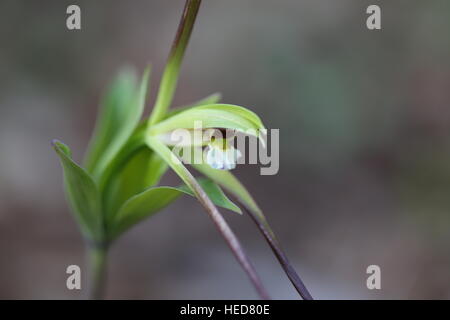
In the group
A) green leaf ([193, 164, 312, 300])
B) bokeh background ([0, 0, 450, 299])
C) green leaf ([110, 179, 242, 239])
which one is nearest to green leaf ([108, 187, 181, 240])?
green leaf ([110, 179, 242, 239])

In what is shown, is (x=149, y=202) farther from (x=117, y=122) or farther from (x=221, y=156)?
(x=117, y=122)

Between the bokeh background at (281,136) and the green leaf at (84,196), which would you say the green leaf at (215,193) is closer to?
the green leaf at (84,196)

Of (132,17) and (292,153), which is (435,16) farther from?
(132,17)

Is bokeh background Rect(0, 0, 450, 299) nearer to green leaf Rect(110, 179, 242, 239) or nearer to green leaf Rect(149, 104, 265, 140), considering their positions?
green leaf Rect(110, 179, 242, 239)

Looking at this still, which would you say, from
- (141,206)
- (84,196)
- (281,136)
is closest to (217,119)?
(141,206)

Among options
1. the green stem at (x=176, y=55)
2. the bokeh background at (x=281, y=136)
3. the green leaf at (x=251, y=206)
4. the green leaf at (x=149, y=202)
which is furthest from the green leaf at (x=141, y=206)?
the bokeh background at (x=281, y=136)
